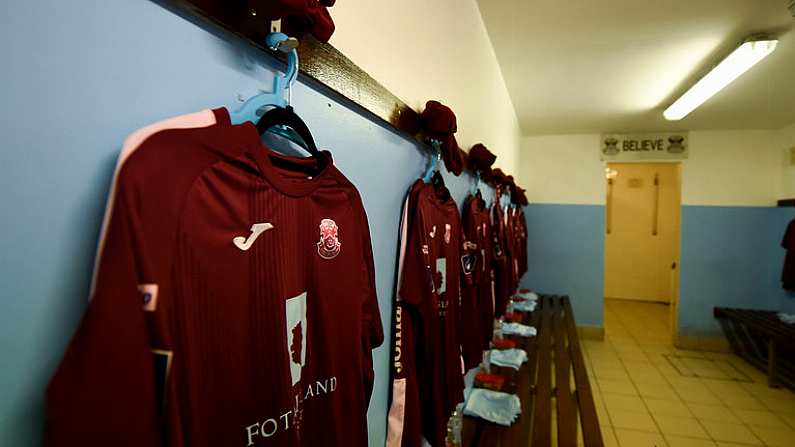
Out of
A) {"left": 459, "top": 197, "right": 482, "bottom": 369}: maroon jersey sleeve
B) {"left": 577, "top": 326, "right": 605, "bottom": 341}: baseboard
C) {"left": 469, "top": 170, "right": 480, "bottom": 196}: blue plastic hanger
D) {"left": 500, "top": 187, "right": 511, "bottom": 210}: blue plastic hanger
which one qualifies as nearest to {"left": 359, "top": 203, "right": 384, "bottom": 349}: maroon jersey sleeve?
{"left": 459, "top": 197, "right": 482, "bottom": 369}: maroon jersey sleeve

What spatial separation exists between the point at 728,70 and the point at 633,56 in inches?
22.7

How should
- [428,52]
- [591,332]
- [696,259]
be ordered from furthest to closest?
[591,332], [696,259], [428,52]

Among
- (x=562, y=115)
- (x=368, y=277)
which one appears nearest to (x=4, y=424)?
(x=368, y=277)

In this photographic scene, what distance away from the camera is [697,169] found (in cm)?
480

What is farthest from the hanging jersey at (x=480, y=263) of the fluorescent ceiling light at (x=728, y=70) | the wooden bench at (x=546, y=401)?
the fluorescent ceiling light at (x=728, y=70)

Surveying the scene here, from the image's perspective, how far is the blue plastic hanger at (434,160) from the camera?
1.31m

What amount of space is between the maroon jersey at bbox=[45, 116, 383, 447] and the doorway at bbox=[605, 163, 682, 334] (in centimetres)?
725

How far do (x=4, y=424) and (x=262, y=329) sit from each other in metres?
0.25

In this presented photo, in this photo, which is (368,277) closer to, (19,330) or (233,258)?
(233,258)

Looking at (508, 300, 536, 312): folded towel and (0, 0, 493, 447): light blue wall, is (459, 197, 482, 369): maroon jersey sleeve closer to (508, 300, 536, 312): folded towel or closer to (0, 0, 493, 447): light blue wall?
(0, 0, 493, 447): light blue wall

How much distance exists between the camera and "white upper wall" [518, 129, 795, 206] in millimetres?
4582

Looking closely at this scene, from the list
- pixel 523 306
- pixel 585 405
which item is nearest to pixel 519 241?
pixel 523 306

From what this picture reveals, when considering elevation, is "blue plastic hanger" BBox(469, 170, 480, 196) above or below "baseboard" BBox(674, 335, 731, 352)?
above

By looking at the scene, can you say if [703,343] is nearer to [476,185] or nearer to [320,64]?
[476,185]
